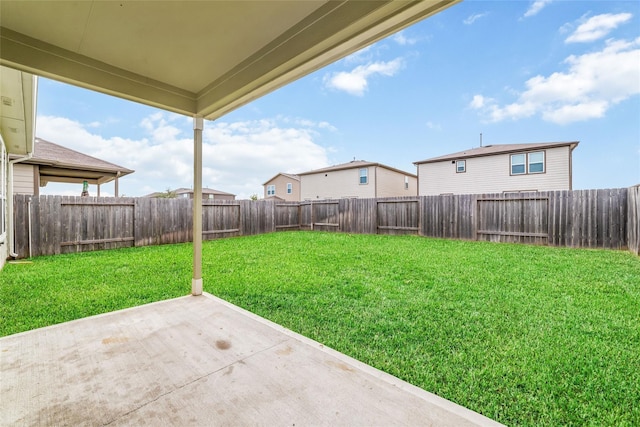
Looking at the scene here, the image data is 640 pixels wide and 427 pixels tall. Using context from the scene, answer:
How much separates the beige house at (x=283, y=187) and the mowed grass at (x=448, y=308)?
18.5 meters

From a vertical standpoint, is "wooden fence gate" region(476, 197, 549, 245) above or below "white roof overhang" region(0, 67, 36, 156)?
below

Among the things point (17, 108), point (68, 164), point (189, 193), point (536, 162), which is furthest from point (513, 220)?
point (189, 193)

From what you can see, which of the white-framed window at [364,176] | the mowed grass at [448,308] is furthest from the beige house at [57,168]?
the white-framed window at [364,176]

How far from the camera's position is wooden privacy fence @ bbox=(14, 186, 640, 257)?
250 inches

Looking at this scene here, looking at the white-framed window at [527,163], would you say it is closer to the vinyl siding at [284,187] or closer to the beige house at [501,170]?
the beige house at [501,170]

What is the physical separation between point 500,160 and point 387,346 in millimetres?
15328

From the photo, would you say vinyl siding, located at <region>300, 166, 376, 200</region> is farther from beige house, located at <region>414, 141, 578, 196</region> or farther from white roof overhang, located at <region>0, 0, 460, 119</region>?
white roof overhang, located at <region>0, 0, 460, 119</region>

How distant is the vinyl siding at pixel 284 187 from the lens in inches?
956

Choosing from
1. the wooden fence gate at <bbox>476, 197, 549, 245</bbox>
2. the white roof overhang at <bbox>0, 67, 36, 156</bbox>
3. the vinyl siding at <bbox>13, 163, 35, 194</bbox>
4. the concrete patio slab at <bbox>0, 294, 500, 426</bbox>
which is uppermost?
the white roof overhang at <bbox>0, 67, 36, 156</bbox>

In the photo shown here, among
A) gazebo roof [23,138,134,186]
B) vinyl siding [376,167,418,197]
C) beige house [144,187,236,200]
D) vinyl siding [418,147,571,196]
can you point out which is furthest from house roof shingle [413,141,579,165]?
beige house [144,187,236,200]

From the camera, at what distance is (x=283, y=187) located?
84.0 ft

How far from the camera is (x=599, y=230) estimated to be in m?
6.65

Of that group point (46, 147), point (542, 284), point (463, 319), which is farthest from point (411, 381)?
point (46, 147)

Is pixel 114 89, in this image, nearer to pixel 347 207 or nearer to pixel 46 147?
pixel 347 207
